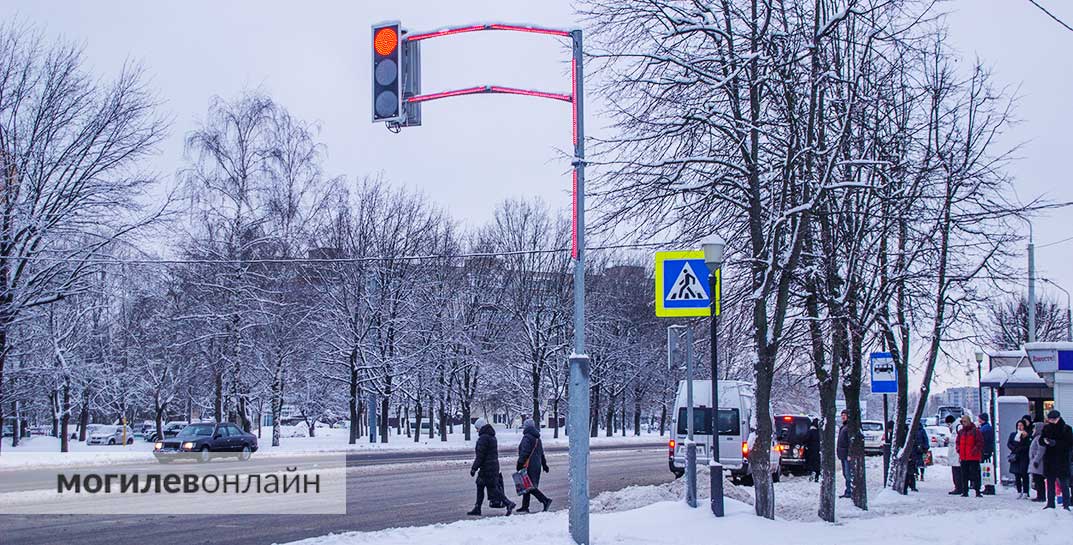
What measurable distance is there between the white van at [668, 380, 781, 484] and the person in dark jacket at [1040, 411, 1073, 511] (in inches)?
410

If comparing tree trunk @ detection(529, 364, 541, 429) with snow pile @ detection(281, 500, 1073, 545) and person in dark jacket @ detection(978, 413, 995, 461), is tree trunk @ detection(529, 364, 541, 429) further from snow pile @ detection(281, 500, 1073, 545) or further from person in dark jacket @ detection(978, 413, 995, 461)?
snow pile @ detection(281, 500, 1073, 545)

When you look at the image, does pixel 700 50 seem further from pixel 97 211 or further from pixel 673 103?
pixel 97 211

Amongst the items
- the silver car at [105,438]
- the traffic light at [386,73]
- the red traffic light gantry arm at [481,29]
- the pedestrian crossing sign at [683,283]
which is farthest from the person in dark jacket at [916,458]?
the silver car at [105,438]

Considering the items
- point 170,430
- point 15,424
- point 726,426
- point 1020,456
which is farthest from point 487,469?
point 15,424

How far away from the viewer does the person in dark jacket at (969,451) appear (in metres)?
21.9

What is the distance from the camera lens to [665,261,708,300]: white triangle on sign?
14.0 m

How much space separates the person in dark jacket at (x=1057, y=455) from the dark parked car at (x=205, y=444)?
26208mm

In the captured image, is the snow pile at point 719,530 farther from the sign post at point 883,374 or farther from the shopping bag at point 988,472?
the shopping bag at point 988,472

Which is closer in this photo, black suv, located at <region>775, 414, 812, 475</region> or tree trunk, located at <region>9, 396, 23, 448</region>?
black suv, located at <region>775, 414, 812, 475</region>

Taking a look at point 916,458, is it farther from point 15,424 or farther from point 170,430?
point 15,424

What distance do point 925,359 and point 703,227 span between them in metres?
8.79

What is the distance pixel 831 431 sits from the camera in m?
16.5

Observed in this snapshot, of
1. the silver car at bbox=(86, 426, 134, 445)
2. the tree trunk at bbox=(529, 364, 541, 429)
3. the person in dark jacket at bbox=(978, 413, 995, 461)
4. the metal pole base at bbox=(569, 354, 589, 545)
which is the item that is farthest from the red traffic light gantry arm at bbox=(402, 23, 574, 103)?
the silver car at bbox=(86, 426, 134, 445)

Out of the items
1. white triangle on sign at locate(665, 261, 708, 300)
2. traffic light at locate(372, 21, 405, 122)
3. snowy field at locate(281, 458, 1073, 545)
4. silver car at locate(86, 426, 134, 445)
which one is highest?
traffic light at locate(372, 21, 405, 122)
